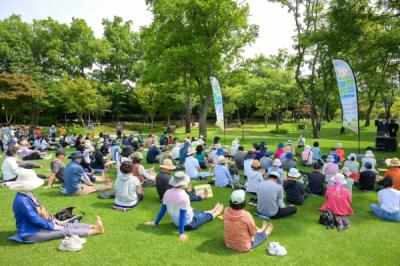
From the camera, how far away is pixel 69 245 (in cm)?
523

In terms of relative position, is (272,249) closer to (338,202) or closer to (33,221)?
(338,202)

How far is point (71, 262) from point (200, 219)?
250 centimetres

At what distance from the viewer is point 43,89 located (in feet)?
119

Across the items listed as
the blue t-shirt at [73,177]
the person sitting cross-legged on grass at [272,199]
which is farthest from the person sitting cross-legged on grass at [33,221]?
the person sitting cross-legged on grass at [272,199]

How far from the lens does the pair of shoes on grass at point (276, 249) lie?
524 centimetres

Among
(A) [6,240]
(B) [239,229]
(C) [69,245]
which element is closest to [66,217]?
(A) [6,240]

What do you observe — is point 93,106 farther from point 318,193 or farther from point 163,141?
point 318,193

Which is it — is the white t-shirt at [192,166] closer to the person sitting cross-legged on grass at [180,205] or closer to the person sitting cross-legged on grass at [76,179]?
the person sitting cross-legged on grass at [76,179]

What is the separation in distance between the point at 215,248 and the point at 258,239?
0.77 m

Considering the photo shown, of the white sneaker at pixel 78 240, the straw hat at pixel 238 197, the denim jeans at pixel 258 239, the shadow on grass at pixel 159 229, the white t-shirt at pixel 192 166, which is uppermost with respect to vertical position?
the straw hat at pixel 238 197

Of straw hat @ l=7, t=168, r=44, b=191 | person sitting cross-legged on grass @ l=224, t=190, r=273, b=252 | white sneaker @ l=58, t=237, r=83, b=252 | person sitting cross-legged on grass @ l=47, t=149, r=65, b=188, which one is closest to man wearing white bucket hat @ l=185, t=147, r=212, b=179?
person sitting cross-legged on grass @ l=47, t=149, r=65, b=188

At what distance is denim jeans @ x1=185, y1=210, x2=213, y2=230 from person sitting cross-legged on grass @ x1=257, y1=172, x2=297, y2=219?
1226 millimetres

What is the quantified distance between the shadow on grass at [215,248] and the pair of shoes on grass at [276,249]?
0.59 m

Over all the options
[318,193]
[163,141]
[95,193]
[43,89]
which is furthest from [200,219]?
[43,89]
